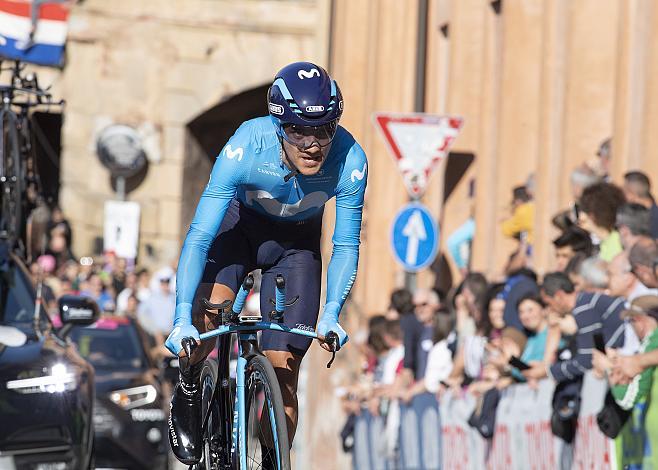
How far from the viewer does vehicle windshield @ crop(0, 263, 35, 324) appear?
36.3 feet

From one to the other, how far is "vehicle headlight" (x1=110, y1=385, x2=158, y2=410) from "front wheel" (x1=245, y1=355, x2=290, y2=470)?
8.01 metres

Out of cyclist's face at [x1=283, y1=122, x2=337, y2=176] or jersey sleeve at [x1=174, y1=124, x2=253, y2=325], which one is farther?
jersey sleeve at [x1=174, y1=124, x2=253, y2=325]

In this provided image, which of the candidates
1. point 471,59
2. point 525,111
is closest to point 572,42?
point 525,111

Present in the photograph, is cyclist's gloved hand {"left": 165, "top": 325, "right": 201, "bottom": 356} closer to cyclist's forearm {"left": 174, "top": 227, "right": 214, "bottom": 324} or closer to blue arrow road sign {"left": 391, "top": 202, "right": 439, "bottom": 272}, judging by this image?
cyclist's forearm {"left": 174, "top": 227, "right": 214, "bottom": 324}

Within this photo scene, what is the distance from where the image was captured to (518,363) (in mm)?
13188

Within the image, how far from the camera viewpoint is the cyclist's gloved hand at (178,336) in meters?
8.20

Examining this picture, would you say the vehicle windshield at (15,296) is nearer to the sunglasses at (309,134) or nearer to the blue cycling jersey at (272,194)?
the blue cycling jersey at (272,194)

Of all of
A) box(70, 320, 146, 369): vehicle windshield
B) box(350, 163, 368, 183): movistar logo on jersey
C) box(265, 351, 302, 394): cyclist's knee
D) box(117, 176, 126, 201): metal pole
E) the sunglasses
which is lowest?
box(70, 320, 146, 369): vehicle windshield

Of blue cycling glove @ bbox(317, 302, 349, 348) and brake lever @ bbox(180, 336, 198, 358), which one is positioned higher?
blue cycling glove @ bbox(317, 302, 349, 348)

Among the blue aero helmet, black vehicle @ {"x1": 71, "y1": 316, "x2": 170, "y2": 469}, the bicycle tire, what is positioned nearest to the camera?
the bicycle tire

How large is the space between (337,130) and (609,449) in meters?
3.31

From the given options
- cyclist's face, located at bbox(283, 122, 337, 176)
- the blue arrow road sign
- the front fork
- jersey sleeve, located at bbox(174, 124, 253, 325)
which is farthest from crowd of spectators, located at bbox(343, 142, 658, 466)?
jersey sleeve, located at bbox(174, 124, 253, 325)

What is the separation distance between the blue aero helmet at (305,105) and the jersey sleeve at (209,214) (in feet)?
0.85

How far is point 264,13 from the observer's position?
42.8 meters
